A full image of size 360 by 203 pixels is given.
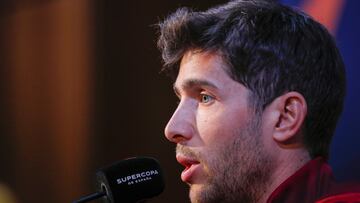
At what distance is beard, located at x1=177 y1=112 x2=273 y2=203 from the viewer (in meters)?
1.77

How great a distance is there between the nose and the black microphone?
0.12m

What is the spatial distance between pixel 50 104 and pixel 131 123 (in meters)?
0.51

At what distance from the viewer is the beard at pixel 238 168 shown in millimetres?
1772

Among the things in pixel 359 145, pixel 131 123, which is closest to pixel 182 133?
pixel 359 145

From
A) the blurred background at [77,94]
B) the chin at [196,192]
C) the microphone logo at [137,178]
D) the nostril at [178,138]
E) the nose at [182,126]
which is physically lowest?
the blurred background at [77,94]

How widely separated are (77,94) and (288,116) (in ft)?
6.64

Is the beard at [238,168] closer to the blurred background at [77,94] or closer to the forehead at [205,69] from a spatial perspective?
the forehead at [205,69]

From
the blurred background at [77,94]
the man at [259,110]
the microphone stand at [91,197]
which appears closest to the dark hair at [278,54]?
the man at [259,110]

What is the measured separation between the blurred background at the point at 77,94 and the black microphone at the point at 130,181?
4.74 feet

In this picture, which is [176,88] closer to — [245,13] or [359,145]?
[245,13]

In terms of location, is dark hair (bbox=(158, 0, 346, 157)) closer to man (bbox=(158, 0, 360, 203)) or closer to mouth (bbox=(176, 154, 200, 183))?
man (bbox=(158, 0, 360, 203))

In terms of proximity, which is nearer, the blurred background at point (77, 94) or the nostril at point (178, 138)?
the nostril at point (178, 138)

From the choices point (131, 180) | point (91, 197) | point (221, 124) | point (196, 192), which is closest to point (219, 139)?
point (221, 124)

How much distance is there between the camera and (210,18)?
1.90 m
